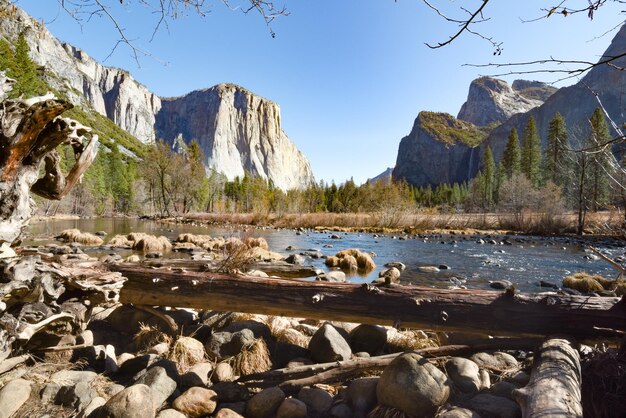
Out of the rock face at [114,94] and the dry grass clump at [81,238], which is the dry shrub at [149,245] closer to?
the dry grass clump at [81,238]

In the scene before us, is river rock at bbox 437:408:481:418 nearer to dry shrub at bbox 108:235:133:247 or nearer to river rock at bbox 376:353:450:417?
river rock at bbox 376:353:450:417

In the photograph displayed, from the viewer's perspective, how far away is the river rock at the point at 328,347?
10.7 ft

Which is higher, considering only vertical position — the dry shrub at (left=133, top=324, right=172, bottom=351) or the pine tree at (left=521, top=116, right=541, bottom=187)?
the pine tree at (left=521, top=116, right=541, bottom=187)

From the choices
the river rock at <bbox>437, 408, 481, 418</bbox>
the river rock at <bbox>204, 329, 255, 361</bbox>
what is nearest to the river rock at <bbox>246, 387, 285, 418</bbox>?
the river rock at <bbox>204, 329, 255, 361</bbox>

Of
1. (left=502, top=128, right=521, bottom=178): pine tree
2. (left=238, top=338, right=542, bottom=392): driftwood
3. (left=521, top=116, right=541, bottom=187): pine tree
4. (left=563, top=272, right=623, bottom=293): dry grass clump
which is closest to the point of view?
(left=238, top=338, right=542, bottom=392): driftwood

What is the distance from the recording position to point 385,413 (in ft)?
8.00

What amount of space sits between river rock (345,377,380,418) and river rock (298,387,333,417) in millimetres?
177

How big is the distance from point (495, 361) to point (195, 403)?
9.13 feet

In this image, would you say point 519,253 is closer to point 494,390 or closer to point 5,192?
point 494,390

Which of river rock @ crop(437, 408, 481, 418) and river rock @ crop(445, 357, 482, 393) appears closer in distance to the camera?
river rock @ crop(437, 408, 481, 418)

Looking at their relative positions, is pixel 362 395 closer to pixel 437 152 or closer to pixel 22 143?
pixel 22 143

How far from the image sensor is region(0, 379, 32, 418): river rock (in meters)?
2.33

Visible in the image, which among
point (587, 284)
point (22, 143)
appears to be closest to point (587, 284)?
point (587, 284)

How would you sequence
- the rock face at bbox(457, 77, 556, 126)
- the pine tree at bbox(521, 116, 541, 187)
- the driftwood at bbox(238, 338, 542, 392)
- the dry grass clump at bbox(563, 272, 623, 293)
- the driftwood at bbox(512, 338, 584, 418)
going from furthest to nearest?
the rock face at bbox(457, 77, 556, 126)
the pine tree at bbox(521, 116, 541, 187)
the dry grass clump at bbox(563, 272, 623, 293)
the driftwood at bbox(238, 338, 542, 392)
the driftwood at bbox(512, 338, 584, 418)
